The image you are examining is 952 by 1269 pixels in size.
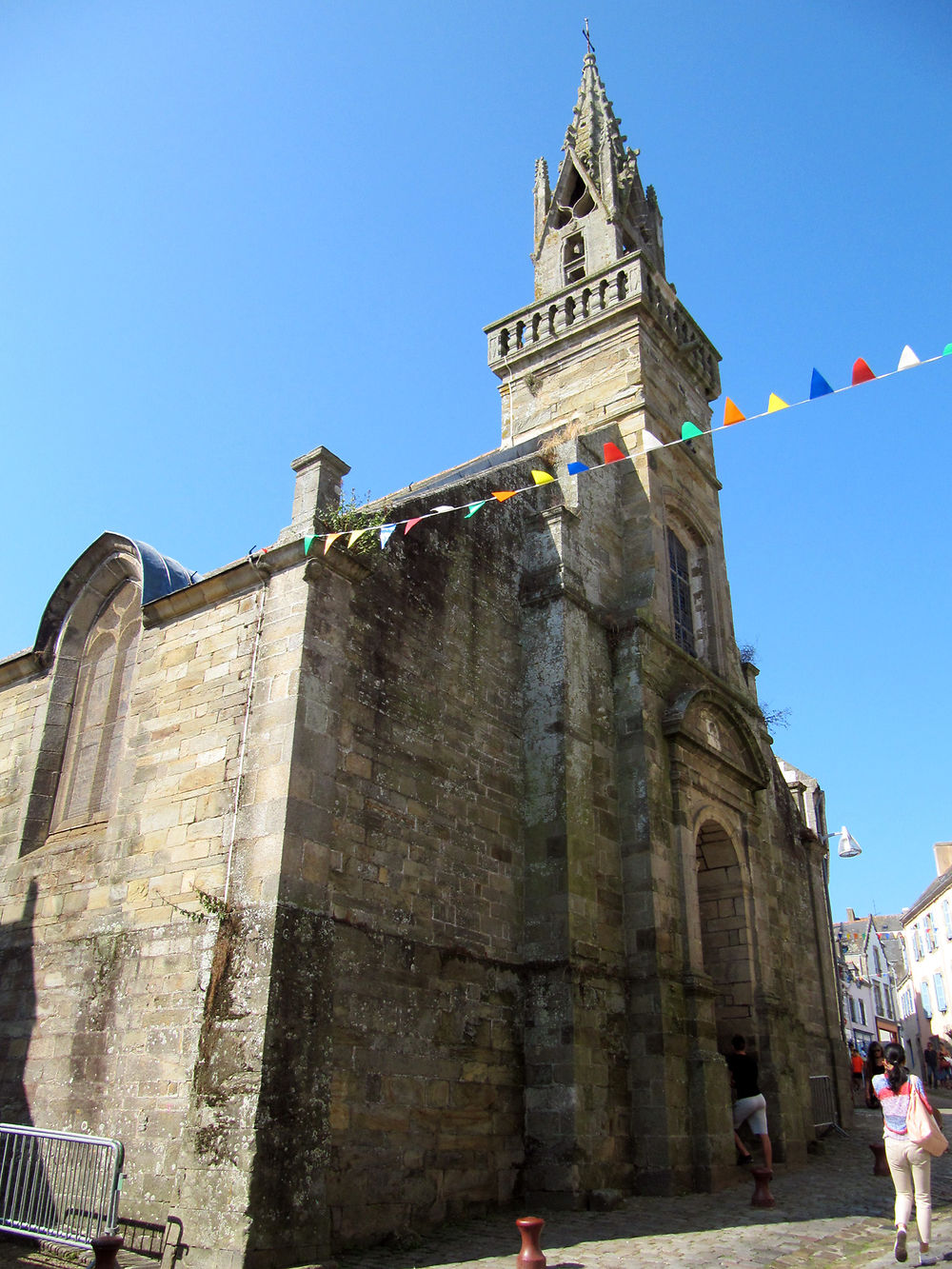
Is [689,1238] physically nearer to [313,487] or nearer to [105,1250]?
[105,1250]

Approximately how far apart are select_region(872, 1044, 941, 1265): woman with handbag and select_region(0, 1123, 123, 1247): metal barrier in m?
4.75

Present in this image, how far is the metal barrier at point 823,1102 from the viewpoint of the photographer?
44.2 ft

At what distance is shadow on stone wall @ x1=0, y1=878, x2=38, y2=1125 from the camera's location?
26.4 feet

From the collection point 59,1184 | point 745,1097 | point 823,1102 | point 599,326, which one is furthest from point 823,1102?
point 599,326

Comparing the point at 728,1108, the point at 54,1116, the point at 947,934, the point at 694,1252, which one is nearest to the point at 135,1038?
the point at 54,1116

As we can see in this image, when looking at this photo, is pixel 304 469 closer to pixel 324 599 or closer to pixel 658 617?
pixel 324 599

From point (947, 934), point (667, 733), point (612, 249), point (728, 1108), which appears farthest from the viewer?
point (947, 934)

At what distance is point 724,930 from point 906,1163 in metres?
6.35

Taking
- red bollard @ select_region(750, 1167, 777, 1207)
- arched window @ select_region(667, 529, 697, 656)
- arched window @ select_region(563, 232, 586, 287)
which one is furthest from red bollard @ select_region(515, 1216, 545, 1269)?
arched window @ select_region(563, 232, 586, 287)

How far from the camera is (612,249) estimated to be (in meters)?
15.7

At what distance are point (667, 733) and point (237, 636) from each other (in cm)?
536

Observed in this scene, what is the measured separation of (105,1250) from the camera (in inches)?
195

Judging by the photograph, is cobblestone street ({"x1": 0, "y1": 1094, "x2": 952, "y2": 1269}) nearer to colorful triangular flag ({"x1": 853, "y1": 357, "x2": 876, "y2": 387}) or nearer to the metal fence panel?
the metal fence panel

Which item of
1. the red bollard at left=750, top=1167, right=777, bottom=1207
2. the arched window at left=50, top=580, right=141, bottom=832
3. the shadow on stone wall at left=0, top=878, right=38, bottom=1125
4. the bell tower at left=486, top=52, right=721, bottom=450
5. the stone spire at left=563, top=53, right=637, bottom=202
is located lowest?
the red bollard at left=750, top=1167, right=777, bottom=1207
